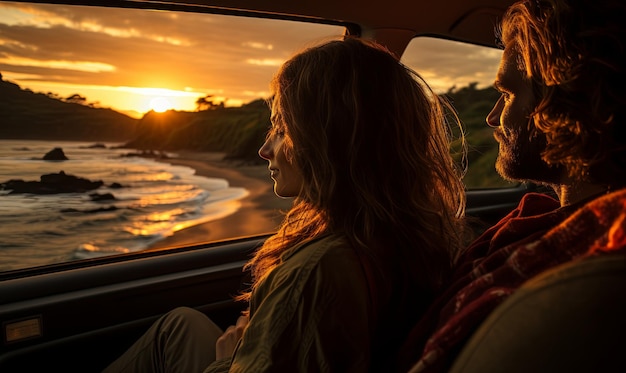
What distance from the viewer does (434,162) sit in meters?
1.57

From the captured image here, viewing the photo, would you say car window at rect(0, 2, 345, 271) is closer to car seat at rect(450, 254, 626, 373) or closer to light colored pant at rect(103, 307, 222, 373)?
light colored pant at rect(103, 307, 222, 373)

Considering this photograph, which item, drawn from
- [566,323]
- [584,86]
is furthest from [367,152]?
[566,323]

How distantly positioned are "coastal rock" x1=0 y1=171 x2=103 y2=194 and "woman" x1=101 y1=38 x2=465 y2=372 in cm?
108

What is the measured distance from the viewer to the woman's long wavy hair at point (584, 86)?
113 cm

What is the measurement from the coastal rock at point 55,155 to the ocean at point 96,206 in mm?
14

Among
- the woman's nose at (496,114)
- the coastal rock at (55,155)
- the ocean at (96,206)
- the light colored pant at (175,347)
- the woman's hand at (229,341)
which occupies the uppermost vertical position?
the woman's nose at (496,114)

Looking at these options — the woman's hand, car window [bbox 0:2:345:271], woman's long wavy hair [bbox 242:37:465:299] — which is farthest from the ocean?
woman's long wavy hair [bbox 242:37:465:299]

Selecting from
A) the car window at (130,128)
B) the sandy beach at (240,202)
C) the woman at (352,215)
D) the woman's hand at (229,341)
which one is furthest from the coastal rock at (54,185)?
the woman at (352,215)

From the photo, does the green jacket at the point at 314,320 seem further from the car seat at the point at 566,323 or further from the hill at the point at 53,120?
the hill at the point at 53,120

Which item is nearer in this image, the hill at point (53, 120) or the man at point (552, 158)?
the man at point (552, 158)

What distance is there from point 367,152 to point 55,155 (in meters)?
1.45

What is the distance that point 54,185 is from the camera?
231 cm

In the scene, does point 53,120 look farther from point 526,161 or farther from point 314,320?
point 526,161

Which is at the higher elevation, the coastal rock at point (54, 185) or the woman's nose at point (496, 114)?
the woman's nose at point (496, 114)
